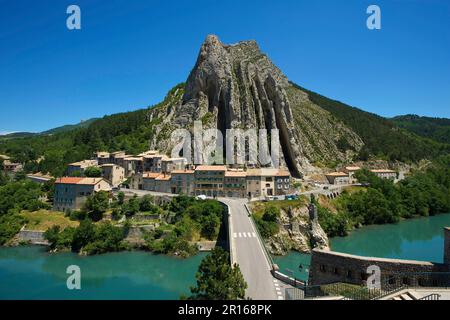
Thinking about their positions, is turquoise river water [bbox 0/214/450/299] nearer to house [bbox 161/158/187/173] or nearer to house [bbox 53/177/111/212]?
house [bbox 53/177/111/212]

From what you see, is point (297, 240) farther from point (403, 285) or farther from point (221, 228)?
point (403, 285)

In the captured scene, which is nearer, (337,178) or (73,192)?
(73,192)

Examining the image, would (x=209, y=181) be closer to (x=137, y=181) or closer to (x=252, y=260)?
(x=137, y=181)

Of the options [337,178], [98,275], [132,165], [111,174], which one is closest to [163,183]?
[111,174]

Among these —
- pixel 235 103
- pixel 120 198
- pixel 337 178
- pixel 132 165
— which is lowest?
pixel 120 198

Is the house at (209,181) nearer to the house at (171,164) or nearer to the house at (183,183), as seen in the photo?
the house at (183,183)

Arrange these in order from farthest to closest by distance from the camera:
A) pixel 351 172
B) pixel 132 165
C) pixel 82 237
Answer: pixel 351 172 < pixel 132 165 < pixel 82 237

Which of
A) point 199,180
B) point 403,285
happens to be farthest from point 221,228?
point 403,285

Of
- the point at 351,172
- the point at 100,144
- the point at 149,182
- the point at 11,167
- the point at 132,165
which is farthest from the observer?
the point at 11,167
